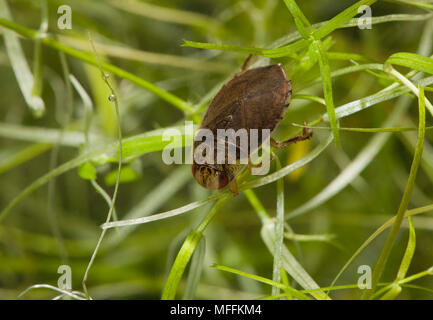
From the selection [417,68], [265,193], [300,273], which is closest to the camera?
[417,68]

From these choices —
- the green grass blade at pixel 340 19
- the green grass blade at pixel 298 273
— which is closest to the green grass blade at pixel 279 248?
the green grass blade at pixel 298 273

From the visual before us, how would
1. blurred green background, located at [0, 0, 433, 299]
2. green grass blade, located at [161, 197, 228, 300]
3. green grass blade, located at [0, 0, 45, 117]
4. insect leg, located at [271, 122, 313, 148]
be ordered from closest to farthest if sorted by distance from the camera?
green grass blade, located at [161, 197, 228, 300], insect leg, located at [271, 122, 313, 148], green grass blade, located at [0, 0, 45, 117], blurred green background, located at [0, 0, 433, 299]

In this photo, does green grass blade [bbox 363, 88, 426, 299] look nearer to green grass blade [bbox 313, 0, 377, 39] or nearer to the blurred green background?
green grass blade [bbox 313, 0, 377, 39]

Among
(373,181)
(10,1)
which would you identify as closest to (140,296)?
(373,181)

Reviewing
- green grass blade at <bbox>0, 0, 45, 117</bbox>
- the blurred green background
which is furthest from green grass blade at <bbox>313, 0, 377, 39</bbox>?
green grass blade at <bbox>0, 0, 45, 117</bbox>

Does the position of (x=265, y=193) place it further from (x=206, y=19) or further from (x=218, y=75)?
(x=206, y=19)
